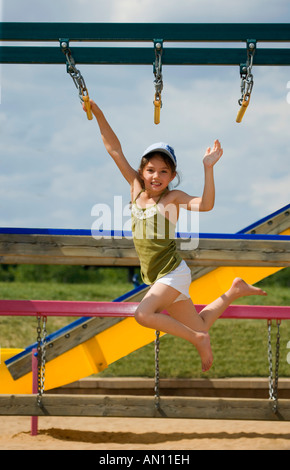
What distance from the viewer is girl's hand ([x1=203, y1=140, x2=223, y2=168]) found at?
4016 millimetres

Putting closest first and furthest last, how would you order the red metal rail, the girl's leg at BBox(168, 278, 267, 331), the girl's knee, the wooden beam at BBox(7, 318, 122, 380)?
1. the girl's knee
2. the girl's leg at BBox(168, 278, 267, 331)
3. the red metal rail
4. the wooden beam at BBox(7, 318, 122, 380)

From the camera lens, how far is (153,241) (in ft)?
14.2

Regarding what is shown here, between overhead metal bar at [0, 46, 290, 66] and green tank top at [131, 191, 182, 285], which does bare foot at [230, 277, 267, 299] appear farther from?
overhead metal bar at [0, 46, 290, 66]

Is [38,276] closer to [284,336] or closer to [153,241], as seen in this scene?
[284,336]

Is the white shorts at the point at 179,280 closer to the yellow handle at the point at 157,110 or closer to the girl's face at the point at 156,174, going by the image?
the girl's face at the point at 156,174

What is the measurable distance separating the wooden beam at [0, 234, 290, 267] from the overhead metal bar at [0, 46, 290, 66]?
1.56 meters

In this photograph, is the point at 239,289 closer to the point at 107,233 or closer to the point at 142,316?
the point at 142,316

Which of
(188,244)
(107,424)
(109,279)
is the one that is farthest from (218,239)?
(109,279)

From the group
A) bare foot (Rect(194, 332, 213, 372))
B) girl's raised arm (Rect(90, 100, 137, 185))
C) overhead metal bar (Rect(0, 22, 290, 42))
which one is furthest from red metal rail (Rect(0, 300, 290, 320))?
overhead metal bar (Rect(0, 22, 290, 42))

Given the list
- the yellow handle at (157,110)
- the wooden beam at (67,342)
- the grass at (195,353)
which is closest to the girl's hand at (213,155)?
the yellow handle at (157,110)

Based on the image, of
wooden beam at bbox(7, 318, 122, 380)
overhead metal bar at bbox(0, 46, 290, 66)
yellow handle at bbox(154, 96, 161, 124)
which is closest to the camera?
yellow handle at bbox(154, 96, 161, 124)

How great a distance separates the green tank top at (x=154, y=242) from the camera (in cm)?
432

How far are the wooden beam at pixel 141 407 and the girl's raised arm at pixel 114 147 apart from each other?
5.71 feet
